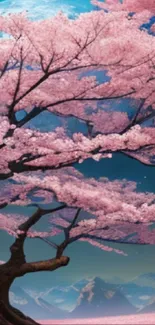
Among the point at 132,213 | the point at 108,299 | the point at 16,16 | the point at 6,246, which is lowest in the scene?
the point at 132,213

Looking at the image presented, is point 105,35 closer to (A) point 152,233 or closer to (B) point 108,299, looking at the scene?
(A) point 152,233

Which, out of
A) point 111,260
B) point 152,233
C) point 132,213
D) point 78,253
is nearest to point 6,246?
point 78,253

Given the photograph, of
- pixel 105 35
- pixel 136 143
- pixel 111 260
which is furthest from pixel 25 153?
pixel 111 260

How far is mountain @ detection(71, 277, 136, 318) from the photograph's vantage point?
21.6 m

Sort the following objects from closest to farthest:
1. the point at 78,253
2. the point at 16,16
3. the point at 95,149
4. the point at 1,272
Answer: the point at 16,16 < the point at 95,149 < the point at 1,272 < the point at 78,253

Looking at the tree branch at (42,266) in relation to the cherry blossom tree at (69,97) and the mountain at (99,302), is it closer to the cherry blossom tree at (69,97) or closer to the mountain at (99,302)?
the cherry blossom tree at (69,97)

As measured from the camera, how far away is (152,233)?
887 cm

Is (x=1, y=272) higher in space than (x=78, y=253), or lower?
lower

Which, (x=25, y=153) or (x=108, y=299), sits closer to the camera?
(x=25, y=153)

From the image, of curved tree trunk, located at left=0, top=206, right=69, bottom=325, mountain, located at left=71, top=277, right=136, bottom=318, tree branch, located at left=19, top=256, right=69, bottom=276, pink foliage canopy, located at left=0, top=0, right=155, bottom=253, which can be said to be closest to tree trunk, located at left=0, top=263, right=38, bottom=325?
curved tree trunk, located at left=0, top=206, right=69, bottom=325

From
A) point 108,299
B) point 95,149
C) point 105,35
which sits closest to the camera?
point 105,35

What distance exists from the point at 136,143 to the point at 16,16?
234 cm

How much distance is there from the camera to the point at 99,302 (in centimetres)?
2133

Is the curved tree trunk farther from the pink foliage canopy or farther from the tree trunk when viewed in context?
the pink foliage canopy
